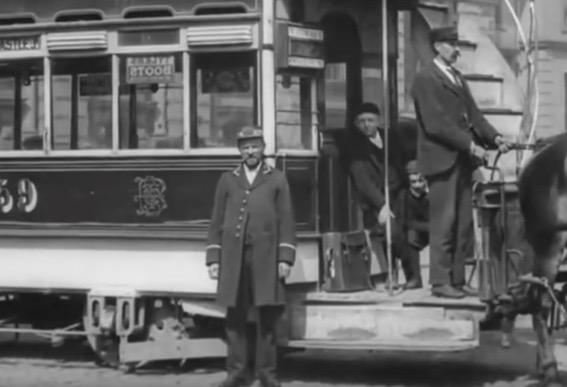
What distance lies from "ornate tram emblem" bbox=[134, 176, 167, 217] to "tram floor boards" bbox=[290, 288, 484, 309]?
1.19 metres

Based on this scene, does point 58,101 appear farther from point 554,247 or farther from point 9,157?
point 554,247

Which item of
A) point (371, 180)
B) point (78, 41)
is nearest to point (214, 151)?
point (371, 180)

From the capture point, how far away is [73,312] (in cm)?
1439

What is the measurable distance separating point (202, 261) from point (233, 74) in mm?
1387

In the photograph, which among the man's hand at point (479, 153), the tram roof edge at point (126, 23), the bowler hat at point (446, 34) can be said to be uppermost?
the tram roof edge at point (126, 23)

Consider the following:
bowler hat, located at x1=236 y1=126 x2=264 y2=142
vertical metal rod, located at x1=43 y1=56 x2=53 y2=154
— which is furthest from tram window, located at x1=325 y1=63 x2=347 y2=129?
vertical metal rod, located at x1=43 y1=56 x2=53 y2=154

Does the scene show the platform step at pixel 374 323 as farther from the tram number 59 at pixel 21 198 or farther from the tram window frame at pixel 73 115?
the tram number 59 at pixel 21 198

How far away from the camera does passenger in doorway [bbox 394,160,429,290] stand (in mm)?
13164

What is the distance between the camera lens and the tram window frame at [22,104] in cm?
1366

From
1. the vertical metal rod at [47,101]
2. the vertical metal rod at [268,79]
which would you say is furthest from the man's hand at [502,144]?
the vertical metal rod at [47,101]

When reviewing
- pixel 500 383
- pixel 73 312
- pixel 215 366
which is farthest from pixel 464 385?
pixel 73 312

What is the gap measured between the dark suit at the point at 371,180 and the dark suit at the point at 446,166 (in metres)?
0.74

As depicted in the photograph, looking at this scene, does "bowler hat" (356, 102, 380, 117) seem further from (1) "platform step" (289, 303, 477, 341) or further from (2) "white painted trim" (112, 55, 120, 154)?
(2) "white painted trim" (112, 55, 120, 154)

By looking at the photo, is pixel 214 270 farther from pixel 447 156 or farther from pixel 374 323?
pixel 447 156
